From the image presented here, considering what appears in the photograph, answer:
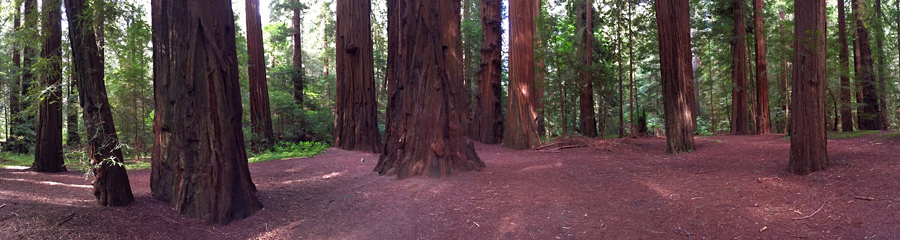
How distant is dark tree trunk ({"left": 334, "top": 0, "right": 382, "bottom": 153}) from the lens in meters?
11.3

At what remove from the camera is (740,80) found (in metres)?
13.5

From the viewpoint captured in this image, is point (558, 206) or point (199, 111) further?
point (199, 111)

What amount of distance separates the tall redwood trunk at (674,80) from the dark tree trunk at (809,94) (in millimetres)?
3126

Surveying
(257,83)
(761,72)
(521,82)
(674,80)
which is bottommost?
(674,80)

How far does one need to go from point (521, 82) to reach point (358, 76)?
4.15 metres

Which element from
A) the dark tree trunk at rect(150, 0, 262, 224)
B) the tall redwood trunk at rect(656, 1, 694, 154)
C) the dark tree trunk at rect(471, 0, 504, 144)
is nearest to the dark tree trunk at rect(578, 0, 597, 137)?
the dark tree trunk at rect(471, 0, 504, 144)

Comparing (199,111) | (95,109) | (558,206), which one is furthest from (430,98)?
(95,109)

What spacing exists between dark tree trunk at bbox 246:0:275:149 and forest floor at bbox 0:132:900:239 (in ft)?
25.3

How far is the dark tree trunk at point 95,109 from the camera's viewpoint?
4.84m

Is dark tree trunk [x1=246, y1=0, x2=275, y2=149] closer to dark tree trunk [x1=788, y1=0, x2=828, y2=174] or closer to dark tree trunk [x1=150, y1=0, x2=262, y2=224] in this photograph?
dark tree trunk [x1=150, y1=0, x2=262, y2=224]

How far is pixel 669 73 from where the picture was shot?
27.3 feet

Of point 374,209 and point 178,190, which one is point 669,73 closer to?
point 374,209

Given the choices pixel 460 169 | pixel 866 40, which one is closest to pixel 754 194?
pixel 460 169

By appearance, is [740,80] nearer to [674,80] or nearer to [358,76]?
[674,80]
